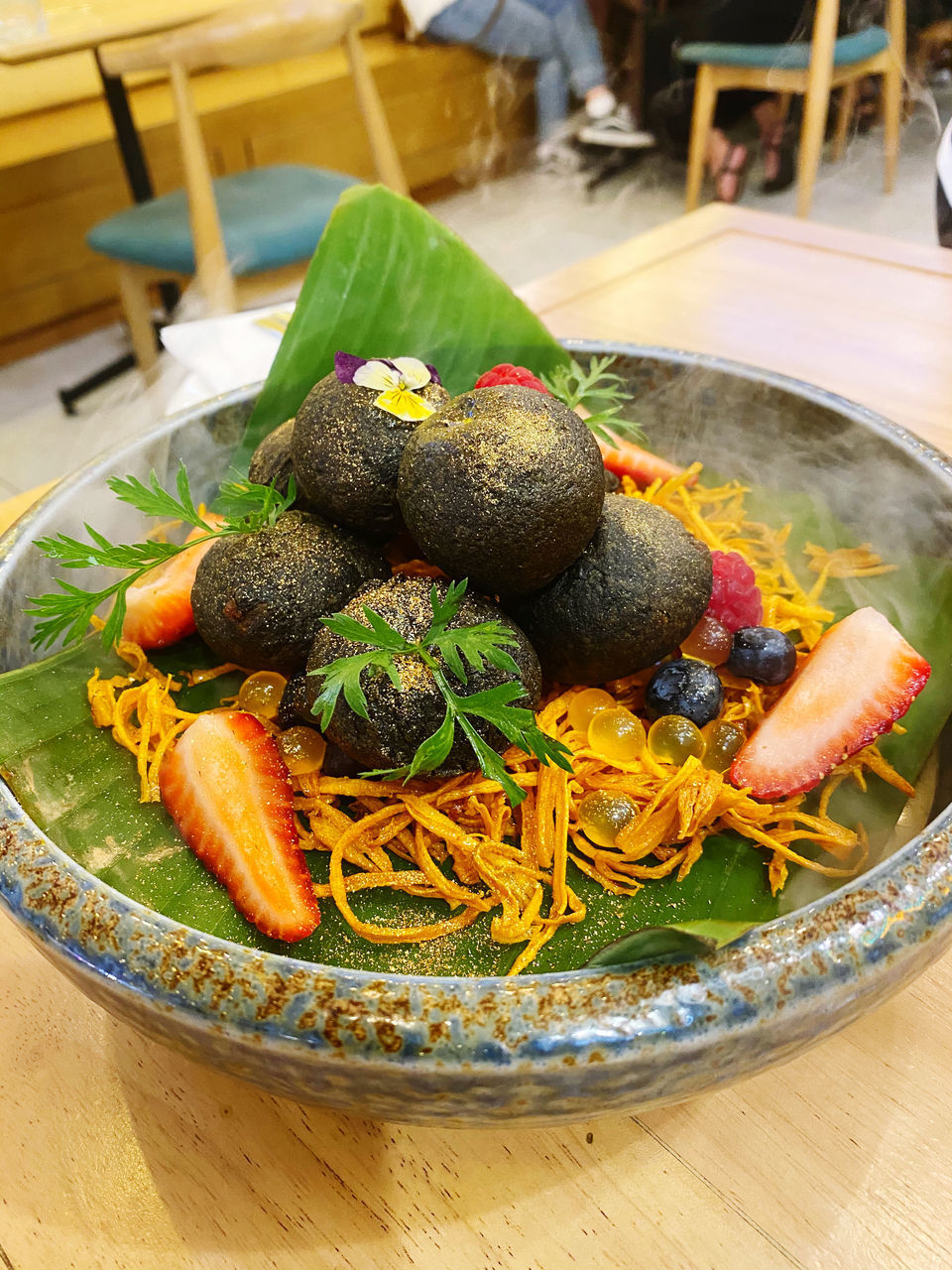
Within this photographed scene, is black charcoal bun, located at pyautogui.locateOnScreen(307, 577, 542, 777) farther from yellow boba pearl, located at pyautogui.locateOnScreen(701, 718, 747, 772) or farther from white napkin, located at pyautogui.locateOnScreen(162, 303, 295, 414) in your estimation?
white napkin, located at pyautogui.locateOnScreen(162, 303, 295, 414)

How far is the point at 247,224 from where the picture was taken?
3.00 meters

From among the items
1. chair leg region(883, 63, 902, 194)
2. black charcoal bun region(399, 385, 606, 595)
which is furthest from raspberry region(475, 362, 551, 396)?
chair leg region(883, 63, 902, 194)

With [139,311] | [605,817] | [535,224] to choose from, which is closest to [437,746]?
[605,817]

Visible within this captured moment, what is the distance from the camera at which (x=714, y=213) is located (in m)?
2.08

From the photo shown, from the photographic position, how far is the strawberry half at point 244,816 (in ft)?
2.19

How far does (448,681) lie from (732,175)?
2.79 meters

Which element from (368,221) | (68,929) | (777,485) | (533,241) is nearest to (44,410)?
(533,241)

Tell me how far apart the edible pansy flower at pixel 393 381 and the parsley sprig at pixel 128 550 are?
108 millimetres

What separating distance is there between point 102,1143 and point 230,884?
0.68 feet

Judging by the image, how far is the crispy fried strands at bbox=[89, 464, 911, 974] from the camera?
686 millimetres

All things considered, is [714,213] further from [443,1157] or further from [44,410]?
[44,410]

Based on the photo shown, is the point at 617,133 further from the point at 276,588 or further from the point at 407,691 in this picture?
the point at 407,691

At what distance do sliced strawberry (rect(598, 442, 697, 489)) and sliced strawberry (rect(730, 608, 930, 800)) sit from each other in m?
0.34

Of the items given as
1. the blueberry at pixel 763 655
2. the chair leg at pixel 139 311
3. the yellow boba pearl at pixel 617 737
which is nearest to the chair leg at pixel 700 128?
the chair leg at pixel 139 311
